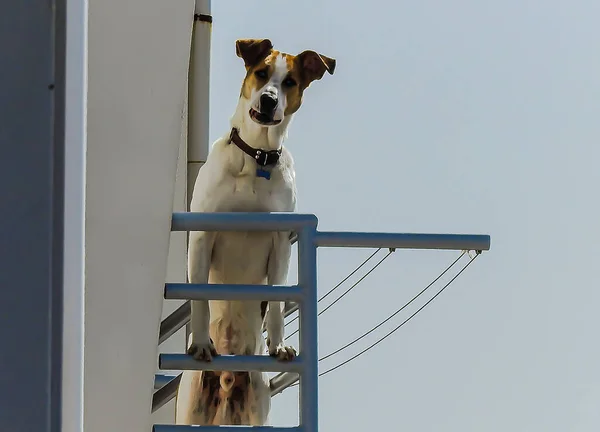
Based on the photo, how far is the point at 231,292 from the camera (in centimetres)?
178

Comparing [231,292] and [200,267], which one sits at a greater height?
[200,267]

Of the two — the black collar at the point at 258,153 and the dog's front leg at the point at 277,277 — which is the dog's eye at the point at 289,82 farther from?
the dog's front leg at the point at 277,277

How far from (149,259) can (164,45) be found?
0.33m

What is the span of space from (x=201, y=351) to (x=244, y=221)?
377 millimetres

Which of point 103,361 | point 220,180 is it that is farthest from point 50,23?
point 220,180

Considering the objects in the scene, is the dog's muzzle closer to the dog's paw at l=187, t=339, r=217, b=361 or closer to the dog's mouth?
the dog's mouth

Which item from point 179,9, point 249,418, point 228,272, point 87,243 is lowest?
point 249,418

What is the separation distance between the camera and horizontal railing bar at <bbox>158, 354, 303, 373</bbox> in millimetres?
1837

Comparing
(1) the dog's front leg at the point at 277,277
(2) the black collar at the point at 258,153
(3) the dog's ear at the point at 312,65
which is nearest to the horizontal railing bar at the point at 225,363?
(1) the dog's front leg at the point at 277,277

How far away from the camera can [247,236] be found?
2.60 metres

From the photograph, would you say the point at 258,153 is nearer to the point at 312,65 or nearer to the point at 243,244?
the point at 243,244

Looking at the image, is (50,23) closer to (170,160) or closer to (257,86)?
(170,160)

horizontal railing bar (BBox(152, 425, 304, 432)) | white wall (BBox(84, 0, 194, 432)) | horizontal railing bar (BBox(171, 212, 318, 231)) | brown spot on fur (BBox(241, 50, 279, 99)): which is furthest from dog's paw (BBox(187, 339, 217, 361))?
brown spot on fur (BBox(241, 50, 279, 99))

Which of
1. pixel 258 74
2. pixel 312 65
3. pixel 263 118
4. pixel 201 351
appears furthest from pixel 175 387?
pixel 312 65
